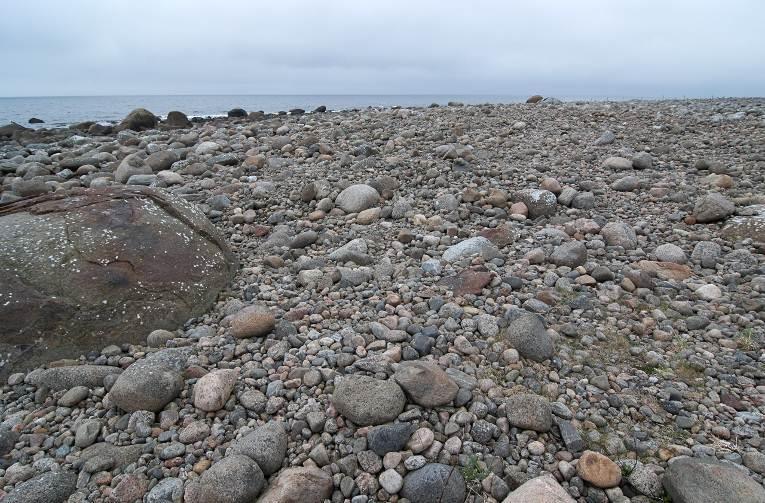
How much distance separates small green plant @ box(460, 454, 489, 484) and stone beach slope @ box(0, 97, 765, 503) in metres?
0.02

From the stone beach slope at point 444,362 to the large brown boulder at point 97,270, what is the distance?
0.45ft

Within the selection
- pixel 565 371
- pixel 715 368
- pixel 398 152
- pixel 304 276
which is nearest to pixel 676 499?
pixel 565 371

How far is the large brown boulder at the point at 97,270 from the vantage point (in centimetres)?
350

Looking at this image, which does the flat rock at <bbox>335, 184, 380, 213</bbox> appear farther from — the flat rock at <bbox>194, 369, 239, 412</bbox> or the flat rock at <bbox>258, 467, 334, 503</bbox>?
the flat rock at <bbox>258, 467, 334, 503</bbox>

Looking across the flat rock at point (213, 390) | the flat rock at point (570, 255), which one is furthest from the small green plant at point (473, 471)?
the flat rock at point (570, 255)

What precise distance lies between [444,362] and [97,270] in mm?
3024

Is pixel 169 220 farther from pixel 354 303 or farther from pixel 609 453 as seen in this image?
pixel 609 453

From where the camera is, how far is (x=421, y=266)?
4.58m

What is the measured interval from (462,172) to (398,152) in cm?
160

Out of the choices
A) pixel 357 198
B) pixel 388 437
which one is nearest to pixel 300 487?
pixel 388 437

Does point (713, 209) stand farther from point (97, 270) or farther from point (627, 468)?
point (97, 270)

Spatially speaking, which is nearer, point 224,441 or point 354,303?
point 224,441

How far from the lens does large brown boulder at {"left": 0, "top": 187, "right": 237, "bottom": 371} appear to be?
3502 millimetres

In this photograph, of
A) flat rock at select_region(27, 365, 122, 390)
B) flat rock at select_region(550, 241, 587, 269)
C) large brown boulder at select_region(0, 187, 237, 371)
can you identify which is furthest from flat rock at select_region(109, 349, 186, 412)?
flat rock at select_region(550, 241, 587, 269)
